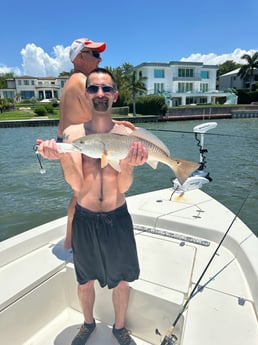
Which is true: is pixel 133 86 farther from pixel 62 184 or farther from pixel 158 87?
pixel 62 184

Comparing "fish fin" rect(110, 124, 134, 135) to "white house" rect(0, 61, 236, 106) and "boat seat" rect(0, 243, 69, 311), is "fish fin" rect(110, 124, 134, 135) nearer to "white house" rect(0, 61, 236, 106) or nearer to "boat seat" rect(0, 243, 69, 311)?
"boat seat" rect(0, 243, 69, 311)

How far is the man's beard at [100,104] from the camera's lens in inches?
65.4

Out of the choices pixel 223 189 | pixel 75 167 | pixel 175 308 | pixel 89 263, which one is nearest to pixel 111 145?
pixel 75 167

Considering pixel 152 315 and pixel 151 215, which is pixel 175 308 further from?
pixel 151 215

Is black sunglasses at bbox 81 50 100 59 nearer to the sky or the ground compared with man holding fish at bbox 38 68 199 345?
nearer to the sky

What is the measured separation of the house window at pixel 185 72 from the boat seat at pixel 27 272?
167 feet

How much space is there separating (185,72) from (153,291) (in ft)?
171

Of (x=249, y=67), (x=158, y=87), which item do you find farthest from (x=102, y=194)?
(x=249, y=67)

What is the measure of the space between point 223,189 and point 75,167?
820 cm

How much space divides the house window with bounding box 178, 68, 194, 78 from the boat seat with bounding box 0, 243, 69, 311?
50.8 m

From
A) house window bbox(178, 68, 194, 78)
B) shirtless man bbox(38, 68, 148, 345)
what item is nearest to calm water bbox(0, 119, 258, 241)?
shirtless man bbox(38, 68, 148, 345)

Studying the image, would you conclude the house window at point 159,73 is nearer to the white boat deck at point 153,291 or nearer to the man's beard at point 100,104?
the white boat deck at point 153,291

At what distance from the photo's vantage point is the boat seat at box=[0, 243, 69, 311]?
79.2 inches

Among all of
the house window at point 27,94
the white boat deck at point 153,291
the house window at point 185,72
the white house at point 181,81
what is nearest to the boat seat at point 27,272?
the white boat deck at point 153,291
